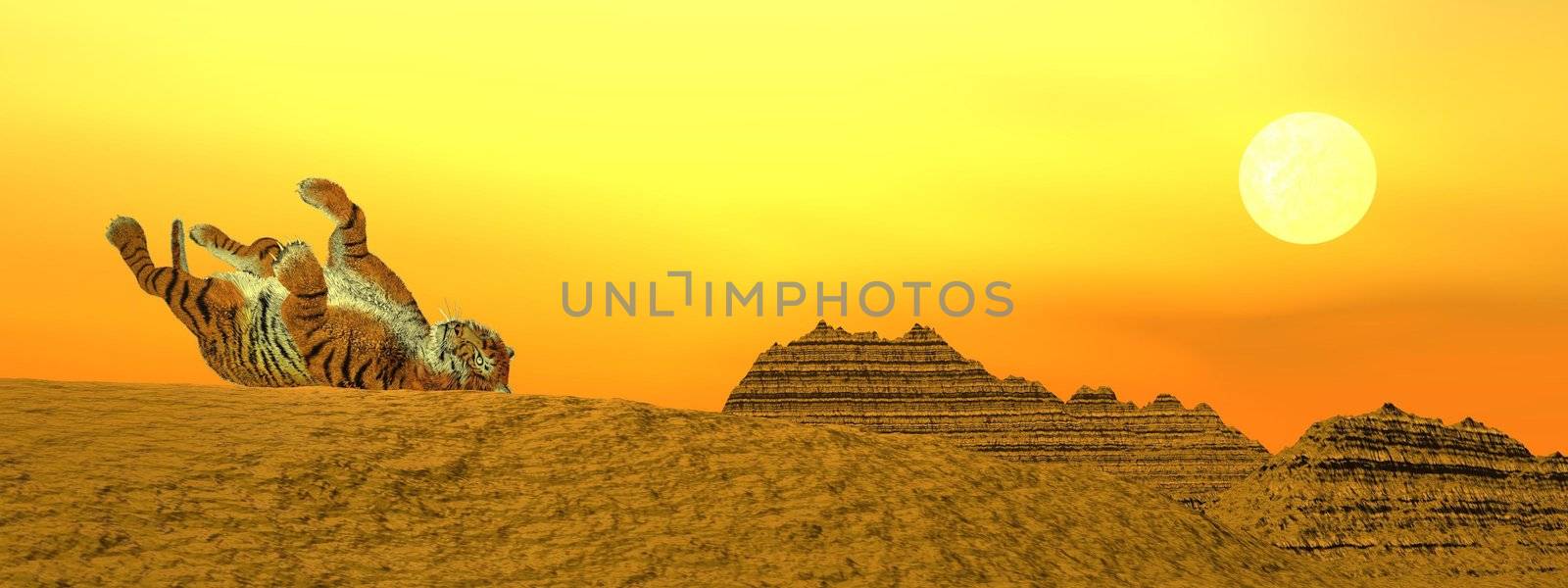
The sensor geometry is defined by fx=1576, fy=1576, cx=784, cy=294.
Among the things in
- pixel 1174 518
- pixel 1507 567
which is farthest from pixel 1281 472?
pixel 1174 518

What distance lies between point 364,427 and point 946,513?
191 inches

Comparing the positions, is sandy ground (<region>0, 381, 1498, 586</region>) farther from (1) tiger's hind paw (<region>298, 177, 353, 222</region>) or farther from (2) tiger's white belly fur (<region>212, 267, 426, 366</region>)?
(1) tiger's hind paw (<region>298, 177, 353, 222</region>)

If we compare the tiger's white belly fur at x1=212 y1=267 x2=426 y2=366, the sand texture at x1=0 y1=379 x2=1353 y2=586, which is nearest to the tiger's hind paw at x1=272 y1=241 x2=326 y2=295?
the tiger's white belly fur at x1=212 y1=267 x2=426 y2=366

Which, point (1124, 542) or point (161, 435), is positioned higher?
point (161, 435)

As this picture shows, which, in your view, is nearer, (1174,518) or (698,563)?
(698,563)

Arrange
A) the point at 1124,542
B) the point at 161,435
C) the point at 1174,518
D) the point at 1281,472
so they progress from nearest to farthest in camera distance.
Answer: the point at 161,435, the point at 1124,542, the point at 1174,518, the point at 1281,472

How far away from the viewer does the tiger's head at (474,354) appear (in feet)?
56.8

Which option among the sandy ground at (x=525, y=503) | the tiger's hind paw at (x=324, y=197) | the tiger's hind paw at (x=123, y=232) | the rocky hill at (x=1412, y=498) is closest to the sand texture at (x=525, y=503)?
the sandy ground at (x=525, y=503)

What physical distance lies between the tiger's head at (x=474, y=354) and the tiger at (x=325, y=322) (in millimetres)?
11

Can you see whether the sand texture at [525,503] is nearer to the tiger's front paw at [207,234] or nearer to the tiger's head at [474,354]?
the tiger's head at [474,354]

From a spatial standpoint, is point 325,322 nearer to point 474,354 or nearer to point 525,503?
point 474,354

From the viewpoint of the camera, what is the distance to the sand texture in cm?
1051

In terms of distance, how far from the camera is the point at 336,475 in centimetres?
1191

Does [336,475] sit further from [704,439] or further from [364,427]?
[704,439]
